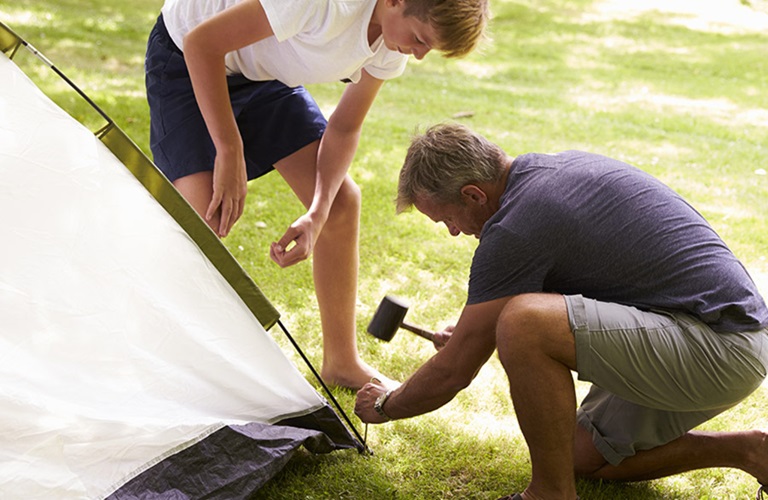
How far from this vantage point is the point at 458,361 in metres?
2.09

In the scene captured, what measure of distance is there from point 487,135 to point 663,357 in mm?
4346

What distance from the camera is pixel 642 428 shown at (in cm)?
226

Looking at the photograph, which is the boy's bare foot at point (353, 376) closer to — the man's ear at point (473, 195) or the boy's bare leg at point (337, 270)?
the boy's bare leg at point (337, 270)

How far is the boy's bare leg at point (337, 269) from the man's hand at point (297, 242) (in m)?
0.21

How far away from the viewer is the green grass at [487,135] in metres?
2.47

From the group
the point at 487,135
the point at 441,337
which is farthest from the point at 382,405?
the point at 487,135

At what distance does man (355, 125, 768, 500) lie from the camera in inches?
78.7

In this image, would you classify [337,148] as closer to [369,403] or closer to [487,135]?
[369,403]

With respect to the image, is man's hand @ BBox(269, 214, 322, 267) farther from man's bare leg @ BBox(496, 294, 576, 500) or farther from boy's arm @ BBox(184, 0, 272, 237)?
man's bare leg @ BBox(496, 294, 576, 500)

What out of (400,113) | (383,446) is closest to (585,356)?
(383,446)

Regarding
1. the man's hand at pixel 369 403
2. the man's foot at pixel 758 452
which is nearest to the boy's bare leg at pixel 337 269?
the man's hand at pixel 369 403

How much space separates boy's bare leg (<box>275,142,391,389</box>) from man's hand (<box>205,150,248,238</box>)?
34 cm

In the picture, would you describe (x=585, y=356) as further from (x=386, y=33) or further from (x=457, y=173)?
(x=386, y=33)

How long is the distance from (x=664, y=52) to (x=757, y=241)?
20.9 feet
